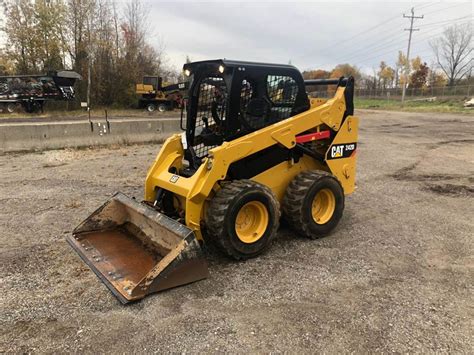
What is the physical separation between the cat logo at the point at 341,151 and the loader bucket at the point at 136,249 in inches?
95.9

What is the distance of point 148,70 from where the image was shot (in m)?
33.2

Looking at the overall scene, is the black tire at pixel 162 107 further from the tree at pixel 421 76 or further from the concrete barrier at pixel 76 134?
the tree at pixel 421 76

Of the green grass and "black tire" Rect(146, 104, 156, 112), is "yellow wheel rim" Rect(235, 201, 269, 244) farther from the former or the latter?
the green grass

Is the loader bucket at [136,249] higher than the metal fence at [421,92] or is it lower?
lower

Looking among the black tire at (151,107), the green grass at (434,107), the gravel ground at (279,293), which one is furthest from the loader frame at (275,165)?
the green grass at (434,107)

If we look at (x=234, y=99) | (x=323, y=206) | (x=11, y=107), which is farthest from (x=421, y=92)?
(x=234, y=99)

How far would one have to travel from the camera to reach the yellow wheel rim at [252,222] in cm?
430

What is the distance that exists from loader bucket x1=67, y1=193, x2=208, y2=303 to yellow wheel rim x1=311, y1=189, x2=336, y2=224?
1.88 meters

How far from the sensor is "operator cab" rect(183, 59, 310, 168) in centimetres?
447

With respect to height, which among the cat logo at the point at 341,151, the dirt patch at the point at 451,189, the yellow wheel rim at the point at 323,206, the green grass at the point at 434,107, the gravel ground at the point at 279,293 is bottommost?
the gravel ground at the point at 279,293

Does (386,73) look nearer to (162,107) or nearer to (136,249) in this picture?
(162,107)

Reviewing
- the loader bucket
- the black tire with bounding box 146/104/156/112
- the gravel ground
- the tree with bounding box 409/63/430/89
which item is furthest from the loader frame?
the tree with bounding box 409/63/430/89

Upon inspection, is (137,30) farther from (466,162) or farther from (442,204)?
(442,204)

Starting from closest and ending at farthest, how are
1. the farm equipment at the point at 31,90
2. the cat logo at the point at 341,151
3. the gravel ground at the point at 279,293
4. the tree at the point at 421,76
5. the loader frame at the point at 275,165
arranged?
the gravel ground at the point at 279,293, the loader frame at the point at 275,165, the cat logo at the point at 341,151, the farm equipment at the point at 31,90, the tree at the point at 421,76
